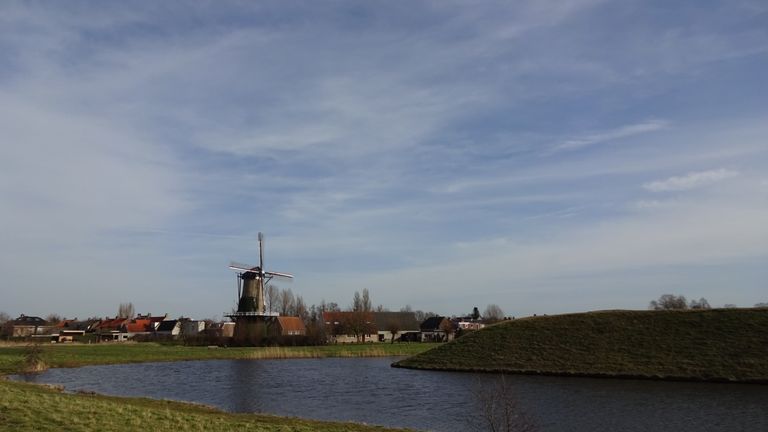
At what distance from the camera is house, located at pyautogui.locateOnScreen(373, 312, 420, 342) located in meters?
129

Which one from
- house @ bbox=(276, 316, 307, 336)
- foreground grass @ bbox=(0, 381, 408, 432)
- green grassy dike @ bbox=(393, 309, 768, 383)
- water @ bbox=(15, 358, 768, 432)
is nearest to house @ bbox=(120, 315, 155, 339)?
house @ bbox=(276, 316, 307, 336)

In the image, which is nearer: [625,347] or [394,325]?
[625,347]

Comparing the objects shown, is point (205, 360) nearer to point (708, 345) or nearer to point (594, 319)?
point (594, 319)

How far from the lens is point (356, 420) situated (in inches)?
1000

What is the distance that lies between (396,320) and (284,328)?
36577 millimetres

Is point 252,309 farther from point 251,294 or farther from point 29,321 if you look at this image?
point 29,321

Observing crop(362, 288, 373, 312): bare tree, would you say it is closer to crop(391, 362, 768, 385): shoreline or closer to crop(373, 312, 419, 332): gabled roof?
crop(373, 312, 419, 332): gabled roof

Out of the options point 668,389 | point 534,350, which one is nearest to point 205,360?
point 534,350

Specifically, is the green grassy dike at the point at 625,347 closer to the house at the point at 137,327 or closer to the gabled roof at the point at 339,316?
the gabled roof at the point at 339,316

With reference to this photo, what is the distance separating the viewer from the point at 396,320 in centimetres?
13350

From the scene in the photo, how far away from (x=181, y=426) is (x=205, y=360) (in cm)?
5130

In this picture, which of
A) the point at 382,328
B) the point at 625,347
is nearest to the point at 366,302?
the point at 382,328

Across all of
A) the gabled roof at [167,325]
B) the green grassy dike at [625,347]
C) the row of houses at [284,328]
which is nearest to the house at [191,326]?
the row of houses at [284,328]

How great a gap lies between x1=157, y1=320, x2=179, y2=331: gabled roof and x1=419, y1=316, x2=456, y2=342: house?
6216cm
